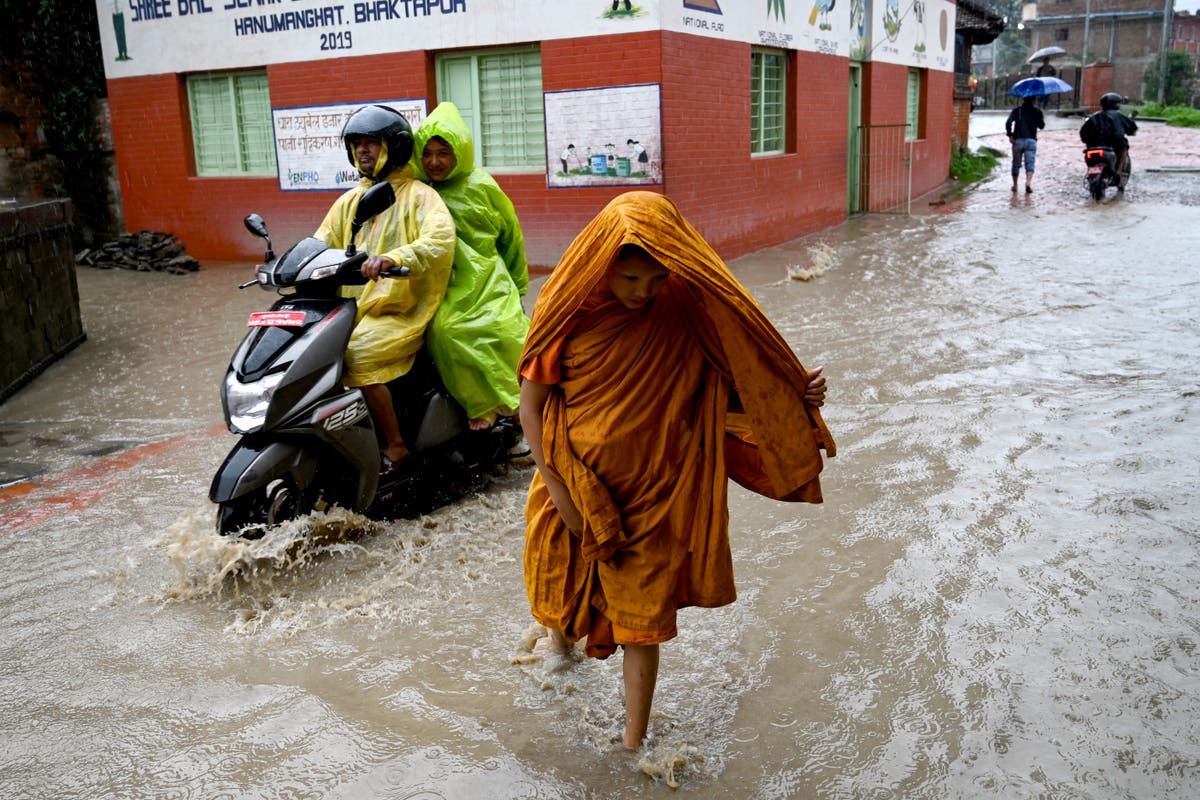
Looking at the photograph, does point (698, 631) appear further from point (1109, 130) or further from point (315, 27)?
point (1109, 130)

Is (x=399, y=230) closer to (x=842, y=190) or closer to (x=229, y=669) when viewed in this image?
(x=229, y=669)

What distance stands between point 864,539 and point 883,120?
14.2m

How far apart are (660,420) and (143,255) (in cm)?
1251

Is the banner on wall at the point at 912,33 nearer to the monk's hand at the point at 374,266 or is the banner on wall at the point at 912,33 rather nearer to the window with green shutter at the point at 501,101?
the window with green shutter at the point at 501,101

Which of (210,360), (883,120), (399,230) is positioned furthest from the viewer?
(883,120)

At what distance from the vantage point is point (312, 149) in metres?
12.5

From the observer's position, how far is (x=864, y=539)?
14.4 ft

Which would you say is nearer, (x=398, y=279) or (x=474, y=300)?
(x=398, y=279)

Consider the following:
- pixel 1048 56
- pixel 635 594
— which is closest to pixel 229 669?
pixel 635 594

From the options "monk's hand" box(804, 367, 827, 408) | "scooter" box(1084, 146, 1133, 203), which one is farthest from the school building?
"monk's hand" box(804, 367, 827, 408)

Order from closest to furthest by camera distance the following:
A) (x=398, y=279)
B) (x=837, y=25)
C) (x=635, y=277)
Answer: (x=635, y=277) → (x=398, y=279) → (x=837, y=25)

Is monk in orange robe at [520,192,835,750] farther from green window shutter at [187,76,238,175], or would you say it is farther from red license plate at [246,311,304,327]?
green window shutter at [187,76,238,175]

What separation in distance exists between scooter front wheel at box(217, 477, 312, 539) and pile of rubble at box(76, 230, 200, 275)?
994 centimetres

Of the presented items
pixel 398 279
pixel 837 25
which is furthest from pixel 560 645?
pixel 837 25
